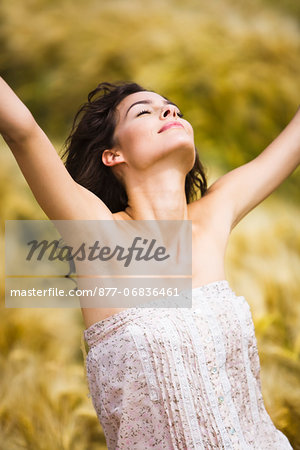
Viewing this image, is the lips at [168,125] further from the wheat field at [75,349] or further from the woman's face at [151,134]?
the wheat field at [75,349]

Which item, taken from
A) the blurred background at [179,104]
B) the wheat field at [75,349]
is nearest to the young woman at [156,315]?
the wheat field at [75,349]

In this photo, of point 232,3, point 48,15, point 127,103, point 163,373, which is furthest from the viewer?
point 232,3

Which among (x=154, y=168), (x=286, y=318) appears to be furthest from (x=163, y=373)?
(x=286, y=318)

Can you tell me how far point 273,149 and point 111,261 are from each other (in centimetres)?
44

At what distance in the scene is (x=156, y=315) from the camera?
0.87 metres

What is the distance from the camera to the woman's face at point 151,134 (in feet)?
3.15

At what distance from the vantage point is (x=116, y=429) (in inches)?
34.7

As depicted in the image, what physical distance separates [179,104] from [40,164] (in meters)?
1.17

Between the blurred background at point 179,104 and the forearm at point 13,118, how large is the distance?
0.91 meters

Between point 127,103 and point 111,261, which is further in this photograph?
point 127,103

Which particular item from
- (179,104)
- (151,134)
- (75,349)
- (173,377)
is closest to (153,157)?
(151,134)

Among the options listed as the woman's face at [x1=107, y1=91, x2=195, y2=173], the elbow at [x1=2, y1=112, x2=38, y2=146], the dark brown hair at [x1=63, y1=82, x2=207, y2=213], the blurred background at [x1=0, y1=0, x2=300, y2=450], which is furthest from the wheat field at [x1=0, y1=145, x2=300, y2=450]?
the elbow at [x1=2, y1=112, x2=38, y2=146]

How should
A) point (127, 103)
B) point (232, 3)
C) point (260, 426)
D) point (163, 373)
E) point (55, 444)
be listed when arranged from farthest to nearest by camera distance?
1. point (232, 3)
2. point (55, 444)
3. point (127, 103)
4. point (260, 426)
5. point (163, 373)

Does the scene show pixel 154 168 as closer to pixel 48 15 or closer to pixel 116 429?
pixel 116 429
